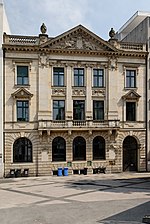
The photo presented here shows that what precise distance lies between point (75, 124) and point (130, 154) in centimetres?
741

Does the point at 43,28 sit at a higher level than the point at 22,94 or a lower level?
higher

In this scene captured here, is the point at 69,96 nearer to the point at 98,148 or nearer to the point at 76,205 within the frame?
the point at 98,148

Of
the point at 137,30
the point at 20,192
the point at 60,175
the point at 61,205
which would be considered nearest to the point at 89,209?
the point at 61,205

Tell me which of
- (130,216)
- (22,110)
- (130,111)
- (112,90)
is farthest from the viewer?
(130,111)

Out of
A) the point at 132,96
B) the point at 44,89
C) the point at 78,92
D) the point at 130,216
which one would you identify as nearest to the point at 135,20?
the point at 132,96

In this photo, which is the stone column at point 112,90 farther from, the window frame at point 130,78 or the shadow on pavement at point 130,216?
the shadow on pavement at point 130,216

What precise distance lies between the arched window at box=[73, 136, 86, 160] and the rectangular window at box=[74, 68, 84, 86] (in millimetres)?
5770

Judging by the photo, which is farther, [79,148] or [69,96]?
[79,148]

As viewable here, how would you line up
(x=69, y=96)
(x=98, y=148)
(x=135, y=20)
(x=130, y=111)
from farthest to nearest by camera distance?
1. (x=135, y=20)
2. (x=130, y=111)
3. (x=98, y=148)
4. (x=69, y=96)

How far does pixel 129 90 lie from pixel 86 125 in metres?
6.42

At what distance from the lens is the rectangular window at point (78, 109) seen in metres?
36.4

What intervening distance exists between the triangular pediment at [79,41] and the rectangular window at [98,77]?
2.38m

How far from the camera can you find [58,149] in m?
35.8

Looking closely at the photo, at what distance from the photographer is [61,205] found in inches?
690
